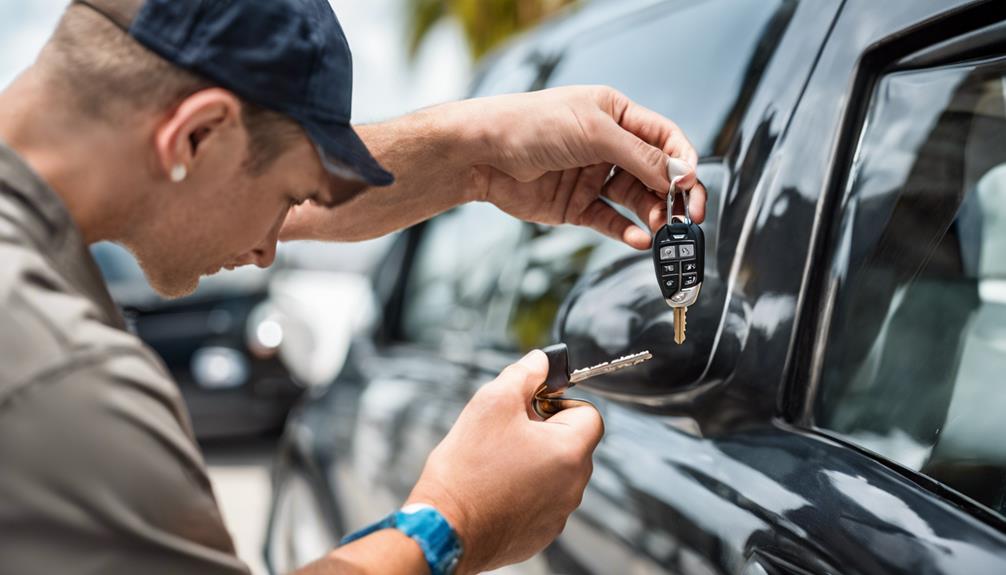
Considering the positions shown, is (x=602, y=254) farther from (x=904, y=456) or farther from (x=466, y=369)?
(x=904, y=456)

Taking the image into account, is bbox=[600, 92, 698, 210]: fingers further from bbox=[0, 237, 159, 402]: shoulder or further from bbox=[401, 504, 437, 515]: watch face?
bbox=[0, 237, 159, 402]: shoulder

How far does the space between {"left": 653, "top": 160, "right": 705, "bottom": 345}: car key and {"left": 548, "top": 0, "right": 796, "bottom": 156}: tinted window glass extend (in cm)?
22

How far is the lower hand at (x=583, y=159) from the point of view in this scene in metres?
1.53

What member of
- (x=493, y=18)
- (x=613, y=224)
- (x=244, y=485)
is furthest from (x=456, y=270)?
(x=493, y=18)

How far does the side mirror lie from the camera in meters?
1.44

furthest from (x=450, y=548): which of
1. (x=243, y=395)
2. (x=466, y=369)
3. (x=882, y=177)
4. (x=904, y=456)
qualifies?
(x=243, y=395)

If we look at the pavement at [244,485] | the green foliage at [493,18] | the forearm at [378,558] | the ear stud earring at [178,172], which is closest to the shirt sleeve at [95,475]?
the forearm at [378,558]

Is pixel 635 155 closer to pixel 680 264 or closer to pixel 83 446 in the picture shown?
pixel 680 264

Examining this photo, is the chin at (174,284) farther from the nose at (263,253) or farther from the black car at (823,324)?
the black car at (823,324)

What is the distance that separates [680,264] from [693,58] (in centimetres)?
54

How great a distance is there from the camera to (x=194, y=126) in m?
1.13

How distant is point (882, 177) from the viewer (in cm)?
136

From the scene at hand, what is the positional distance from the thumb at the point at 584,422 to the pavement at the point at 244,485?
291cm

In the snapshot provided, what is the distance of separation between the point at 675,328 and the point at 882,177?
34 centimetres
